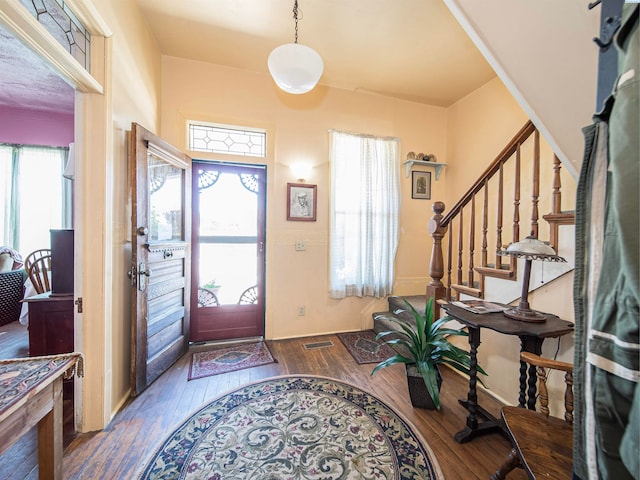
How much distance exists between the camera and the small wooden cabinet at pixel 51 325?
1.78 meters

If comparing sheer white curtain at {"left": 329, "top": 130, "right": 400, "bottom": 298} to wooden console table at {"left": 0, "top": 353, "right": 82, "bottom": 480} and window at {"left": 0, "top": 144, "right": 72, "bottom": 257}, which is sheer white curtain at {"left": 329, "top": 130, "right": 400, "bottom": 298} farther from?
window at {"left": 0, "top": 144, "right": 72, "bottom": 257}

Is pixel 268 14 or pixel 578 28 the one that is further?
pixel 268 14

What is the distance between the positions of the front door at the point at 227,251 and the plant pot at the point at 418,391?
187 centimetres

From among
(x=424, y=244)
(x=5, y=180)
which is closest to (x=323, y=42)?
(x=424, y=244)

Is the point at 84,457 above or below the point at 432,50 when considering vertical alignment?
below

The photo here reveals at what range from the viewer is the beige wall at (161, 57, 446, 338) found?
2.78 m

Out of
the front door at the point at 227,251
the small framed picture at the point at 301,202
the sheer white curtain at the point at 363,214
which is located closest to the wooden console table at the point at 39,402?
the front door at the point at 227,251

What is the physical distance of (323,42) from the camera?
248 cm

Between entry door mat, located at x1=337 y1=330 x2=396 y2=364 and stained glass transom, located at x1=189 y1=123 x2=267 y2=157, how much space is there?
2.51m

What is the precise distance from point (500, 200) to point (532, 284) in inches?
26.3

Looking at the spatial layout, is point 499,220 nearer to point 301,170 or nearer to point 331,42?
point 301,170

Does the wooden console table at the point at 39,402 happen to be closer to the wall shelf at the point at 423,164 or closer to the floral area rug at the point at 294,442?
the floral area rug at the point at 294,442

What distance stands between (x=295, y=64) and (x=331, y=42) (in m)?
1.09

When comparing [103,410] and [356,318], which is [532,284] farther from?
[103,410]
